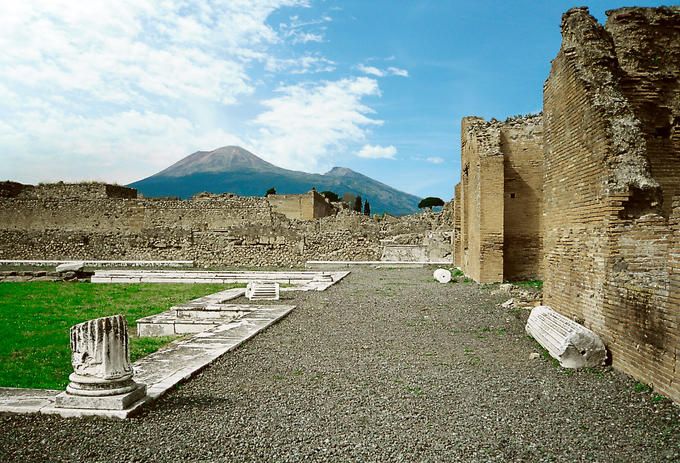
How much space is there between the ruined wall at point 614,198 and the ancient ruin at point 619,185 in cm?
1

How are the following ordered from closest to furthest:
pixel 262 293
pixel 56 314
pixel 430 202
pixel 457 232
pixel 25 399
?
pixel 25 399 < pixel 56 314 < pixel 262 293 < pixel 457 232 < pixel 430 202

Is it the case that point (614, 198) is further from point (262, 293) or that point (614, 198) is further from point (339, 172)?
point (339, 172)

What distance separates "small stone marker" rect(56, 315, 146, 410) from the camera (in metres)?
4.57

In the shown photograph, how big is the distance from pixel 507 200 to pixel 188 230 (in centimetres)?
1754

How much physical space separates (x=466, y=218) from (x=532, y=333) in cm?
1147

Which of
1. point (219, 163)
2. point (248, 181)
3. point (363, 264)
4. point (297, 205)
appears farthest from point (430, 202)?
point (219, 163)

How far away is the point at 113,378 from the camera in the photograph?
467 cm

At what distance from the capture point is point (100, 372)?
15.2ft

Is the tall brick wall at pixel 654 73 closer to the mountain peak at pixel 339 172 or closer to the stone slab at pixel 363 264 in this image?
the stone slab at pixel 363 264

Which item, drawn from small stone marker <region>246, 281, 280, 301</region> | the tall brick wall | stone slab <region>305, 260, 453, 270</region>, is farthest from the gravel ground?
stone slab <region>305, 260, 453, 270</region>

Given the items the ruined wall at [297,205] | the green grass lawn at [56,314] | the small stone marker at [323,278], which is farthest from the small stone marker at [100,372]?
the ruined wall at [297,205]

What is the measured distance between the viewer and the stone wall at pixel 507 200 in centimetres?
1548

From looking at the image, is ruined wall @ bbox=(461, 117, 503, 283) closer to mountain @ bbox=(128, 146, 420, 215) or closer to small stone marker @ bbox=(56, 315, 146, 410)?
small stone marker @ bbox=(56, 315, 146, 410)

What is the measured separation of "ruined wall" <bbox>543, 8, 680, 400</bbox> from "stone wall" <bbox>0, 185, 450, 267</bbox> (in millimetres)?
17053
